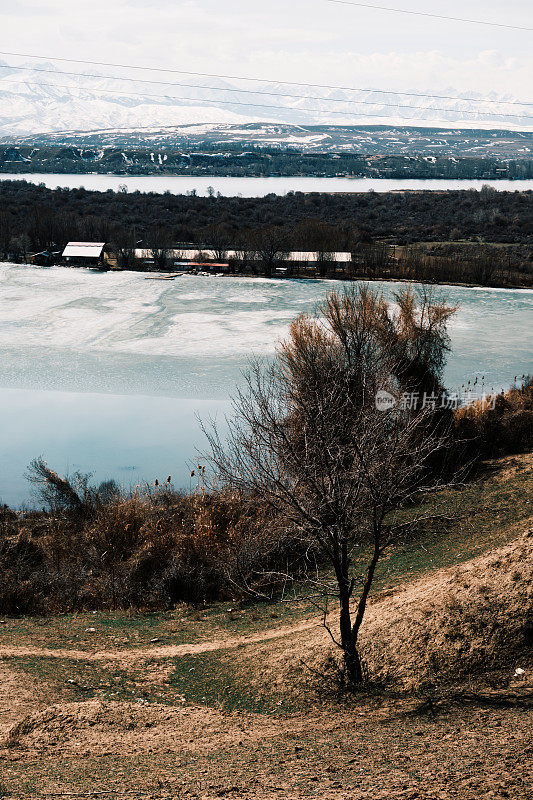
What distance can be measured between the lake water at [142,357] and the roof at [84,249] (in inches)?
282

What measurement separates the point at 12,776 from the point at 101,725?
166cm

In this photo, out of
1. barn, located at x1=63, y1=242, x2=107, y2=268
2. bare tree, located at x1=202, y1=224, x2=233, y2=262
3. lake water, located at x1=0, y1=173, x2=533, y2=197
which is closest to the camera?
bare tree, located at x1=202, y1=224, x2=233, y2=262

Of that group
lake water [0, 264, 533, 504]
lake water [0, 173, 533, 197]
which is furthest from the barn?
lake water [0, 173, 533, 197]

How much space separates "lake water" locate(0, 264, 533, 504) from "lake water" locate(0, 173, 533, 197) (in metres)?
75.4

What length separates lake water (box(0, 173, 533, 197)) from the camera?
401 ft

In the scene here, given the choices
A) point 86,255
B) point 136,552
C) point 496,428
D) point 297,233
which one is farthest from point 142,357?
point 297,233

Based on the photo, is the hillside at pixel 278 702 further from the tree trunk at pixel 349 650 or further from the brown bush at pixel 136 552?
the brown bush at pixel 136 552

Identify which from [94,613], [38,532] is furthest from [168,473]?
[94,613]

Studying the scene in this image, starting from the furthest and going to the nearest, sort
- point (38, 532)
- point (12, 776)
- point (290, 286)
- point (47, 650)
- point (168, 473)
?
point (290, 286) < point (168, 473) < point (38, 532) < point (47, 650) < point (12, 776)

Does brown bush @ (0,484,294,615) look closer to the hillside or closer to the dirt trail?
the hillside

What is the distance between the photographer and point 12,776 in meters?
7.48

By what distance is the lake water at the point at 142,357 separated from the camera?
2139 centimetres

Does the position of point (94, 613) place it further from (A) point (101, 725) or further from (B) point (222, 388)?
(B) point (222, 388)

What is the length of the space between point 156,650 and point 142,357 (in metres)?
18.6
